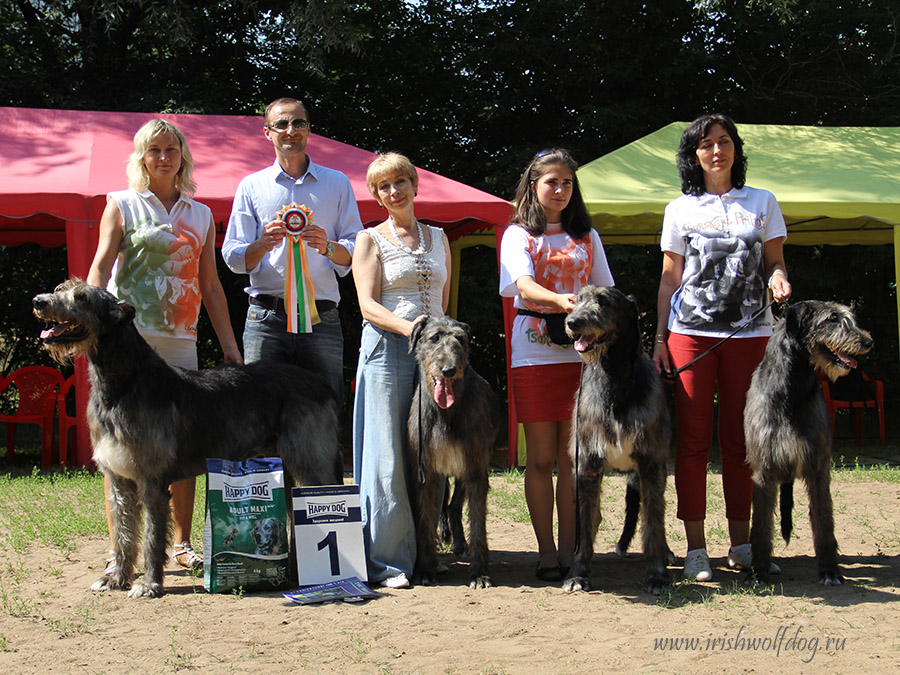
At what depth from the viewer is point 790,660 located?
114 inches

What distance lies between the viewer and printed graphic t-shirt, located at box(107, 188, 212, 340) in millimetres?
3938

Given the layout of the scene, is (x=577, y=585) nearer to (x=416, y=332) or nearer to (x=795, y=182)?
(x=416, y=332)

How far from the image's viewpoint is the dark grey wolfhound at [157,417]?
3598 mm

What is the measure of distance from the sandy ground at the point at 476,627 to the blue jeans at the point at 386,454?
24cm

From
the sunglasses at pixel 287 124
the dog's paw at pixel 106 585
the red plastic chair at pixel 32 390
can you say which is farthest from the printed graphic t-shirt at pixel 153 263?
the red plastic chair at pixel 32 390

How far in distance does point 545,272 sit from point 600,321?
1.68ft

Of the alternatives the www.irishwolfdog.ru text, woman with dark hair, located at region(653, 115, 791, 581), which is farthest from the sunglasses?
the www.irishwolfdog.ru text

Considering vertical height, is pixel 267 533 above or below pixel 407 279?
below

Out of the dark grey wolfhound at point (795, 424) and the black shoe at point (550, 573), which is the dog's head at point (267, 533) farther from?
the dark grey wolfhound at point (795, 424)

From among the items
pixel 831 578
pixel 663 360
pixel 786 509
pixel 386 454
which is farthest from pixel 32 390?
pixel 831 578

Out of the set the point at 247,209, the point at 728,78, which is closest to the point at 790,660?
the point at 247,209

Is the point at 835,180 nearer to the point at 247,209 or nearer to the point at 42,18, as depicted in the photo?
the point at 247,209

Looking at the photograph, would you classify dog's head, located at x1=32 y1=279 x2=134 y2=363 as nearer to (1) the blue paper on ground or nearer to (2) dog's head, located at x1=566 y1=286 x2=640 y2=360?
(1) the blue paper on ground

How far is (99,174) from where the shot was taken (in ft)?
22.7
